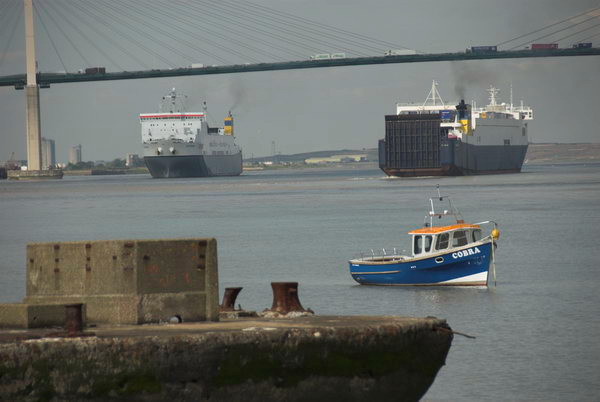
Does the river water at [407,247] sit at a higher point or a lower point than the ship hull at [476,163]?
lower

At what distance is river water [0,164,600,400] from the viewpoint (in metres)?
18.2

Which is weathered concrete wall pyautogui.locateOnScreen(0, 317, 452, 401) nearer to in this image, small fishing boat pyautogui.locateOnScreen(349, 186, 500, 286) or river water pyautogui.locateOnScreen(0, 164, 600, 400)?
river water pyautogui.locateOnScreen(0, 164, 600, 400)

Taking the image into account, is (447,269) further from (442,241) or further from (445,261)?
(442,241)

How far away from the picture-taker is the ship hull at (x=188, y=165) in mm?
158250

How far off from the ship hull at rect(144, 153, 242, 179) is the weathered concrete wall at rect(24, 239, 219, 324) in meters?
147

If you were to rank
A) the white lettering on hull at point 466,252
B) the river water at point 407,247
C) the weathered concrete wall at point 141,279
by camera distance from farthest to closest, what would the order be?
the white lettering on hull at point 466,252 → the river water at point 407,247 → the weathered concrete wall at point 141,279

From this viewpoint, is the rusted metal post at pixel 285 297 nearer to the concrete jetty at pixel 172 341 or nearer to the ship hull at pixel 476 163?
the concrete jetty at pixel 172 341

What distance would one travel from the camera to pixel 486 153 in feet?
493

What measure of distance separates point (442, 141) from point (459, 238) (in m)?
104

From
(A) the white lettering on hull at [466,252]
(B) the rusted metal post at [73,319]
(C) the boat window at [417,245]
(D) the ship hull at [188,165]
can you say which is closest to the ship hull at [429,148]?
(D) the ship hull at [188,165]

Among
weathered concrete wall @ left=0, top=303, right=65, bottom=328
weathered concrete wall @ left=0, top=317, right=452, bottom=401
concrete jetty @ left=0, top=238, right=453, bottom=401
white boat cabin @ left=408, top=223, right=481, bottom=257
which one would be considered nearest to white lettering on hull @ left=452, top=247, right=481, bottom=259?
white boat cabin @ left=408, top=223, right=481, bottom=257

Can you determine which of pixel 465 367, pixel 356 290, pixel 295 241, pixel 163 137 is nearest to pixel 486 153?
pixel 163 137

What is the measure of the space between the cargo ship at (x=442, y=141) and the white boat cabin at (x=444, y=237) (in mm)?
102639

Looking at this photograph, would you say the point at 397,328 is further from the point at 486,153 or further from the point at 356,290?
the point at 486,153
